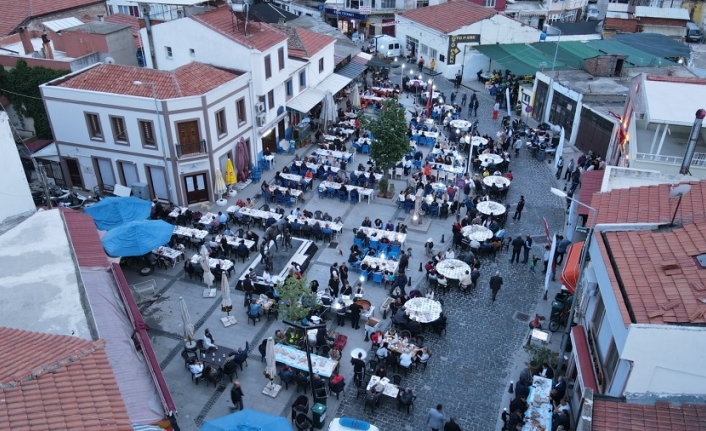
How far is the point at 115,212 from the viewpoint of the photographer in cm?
2284

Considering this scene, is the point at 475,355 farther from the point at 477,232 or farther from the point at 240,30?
the point at 240,30

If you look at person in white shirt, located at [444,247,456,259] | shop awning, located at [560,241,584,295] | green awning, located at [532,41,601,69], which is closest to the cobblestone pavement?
person in white shirt, located at [444,247,456,259]

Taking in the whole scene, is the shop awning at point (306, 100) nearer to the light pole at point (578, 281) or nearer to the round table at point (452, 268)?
the round table at point (452, 268)

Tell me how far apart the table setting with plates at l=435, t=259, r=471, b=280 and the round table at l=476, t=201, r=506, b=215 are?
4454mm

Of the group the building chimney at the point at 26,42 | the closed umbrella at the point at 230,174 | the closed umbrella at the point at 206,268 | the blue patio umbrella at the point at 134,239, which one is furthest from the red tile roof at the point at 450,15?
the blue patio umbrella at the point at 134,239

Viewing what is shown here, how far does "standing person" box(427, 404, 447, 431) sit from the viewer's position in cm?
1541

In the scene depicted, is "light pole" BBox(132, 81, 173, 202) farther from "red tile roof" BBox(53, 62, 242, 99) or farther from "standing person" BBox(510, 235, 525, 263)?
"standing person" BBox(510, 235, 525, 263)

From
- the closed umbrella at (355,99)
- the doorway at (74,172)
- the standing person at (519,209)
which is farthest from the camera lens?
the closed umbrella at (355,99)

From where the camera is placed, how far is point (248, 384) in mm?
17781

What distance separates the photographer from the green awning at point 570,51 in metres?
42.1

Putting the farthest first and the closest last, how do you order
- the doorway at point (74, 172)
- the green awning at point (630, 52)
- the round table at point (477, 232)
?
the green awning at point (630, 52) < the doorway at point (74, 172) < the round table at point (477, 232)

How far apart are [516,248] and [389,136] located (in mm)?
8840

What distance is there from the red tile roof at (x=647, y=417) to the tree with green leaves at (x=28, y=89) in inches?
1227

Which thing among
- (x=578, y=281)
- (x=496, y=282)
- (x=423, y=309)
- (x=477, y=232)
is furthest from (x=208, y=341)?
(x=477, y=232)
